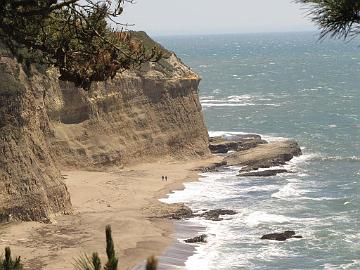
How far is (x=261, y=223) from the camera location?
42000mm

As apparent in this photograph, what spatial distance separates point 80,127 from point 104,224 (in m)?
17.2

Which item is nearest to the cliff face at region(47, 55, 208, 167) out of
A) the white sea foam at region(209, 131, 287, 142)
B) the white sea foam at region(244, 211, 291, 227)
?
the white sea foam at region(209, 131, 287, 142)

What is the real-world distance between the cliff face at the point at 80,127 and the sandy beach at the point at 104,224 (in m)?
1.39

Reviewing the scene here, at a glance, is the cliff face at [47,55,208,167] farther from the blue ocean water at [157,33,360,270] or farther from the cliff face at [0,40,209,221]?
the blue ocean water at [157,33,360,270]

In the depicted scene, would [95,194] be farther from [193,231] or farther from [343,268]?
[343,268]

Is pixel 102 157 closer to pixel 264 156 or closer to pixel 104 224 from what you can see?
pixel 264 156

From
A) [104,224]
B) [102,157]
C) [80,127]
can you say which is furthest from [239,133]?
[104,224]

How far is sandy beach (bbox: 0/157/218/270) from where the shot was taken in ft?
115

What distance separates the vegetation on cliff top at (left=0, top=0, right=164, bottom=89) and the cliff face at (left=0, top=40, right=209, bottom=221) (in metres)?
25.5

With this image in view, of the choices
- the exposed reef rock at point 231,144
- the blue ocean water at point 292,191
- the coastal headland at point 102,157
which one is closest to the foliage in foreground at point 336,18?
the blue ocean water at point 292,191

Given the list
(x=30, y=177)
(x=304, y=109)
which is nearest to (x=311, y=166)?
(x=30, y=177)

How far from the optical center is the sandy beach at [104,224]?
34947 millimetres

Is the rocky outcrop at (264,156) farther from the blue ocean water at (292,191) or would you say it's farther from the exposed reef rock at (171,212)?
the exposed reef rock at (171,212)

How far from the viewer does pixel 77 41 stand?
1271 centimetres
